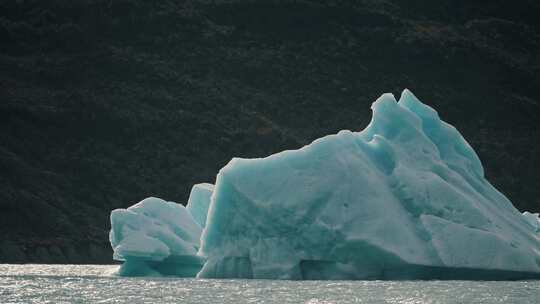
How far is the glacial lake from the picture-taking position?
61.4ft

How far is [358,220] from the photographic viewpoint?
74.4ft

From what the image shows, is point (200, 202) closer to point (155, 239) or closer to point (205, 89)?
point (155, 239)

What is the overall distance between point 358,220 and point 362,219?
8 centimetres

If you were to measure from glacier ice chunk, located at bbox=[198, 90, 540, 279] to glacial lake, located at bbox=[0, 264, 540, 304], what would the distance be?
1.32 feet

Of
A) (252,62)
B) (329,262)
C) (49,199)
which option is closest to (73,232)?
(49,199)

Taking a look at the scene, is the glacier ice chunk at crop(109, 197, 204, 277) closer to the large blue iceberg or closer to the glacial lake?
the glacial lake

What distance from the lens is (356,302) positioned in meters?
18.1

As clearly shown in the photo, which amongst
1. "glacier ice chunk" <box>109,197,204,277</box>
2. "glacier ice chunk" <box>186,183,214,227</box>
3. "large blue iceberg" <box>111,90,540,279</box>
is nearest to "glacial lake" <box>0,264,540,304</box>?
"large blue iceberg" <box>111,90,540,279</box>

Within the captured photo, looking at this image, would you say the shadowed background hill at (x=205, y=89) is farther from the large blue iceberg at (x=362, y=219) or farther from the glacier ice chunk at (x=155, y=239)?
the large blue iceberg at (x=362, y=219)

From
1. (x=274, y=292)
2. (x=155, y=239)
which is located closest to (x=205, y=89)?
(x=155, y=239)

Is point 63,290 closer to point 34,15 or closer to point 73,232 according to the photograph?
point 73,232

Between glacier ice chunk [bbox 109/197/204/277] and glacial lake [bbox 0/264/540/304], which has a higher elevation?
glacial lake [bbox 0/264/540/304]

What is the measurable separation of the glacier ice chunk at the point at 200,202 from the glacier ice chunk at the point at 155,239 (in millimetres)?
790

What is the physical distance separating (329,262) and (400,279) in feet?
4.66
